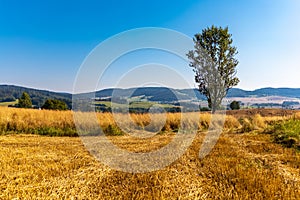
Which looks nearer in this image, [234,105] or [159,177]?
[159,177]

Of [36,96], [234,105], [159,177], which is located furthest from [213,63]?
[36,96]

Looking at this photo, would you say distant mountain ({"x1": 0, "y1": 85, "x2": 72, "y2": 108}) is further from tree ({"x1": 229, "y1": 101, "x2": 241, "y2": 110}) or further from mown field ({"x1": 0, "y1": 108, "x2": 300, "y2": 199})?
mown field ({"x1": 0, "y1": 108, "x2": 300, "y2": 199})

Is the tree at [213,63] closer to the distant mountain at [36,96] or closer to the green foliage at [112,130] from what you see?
the green foliage at [112,130]

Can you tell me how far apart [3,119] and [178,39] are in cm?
916

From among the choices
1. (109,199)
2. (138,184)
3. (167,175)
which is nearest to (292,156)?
(167,175)

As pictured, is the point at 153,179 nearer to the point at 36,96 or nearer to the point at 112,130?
the point at 112,130

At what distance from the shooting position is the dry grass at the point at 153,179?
340cm

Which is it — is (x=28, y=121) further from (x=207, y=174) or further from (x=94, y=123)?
(x=207, y=174)

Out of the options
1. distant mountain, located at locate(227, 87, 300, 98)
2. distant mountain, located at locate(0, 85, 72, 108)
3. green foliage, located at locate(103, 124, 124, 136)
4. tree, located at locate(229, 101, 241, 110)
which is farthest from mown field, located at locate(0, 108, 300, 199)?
distant mountain, located at locate(227, 87, 300, 98)

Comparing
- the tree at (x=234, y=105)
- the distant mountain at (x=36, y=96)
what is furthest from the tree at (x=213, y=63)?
the distant mountain at (x=36, y=96)

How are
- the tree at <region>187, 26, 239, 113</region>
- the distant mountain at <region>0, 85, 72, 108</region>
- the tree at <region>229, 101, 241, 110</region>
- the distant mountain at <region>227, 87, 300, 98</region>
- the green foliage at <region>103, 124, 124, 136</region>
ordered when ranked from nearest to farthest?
the green foliage at <region>103, 124, 124, 136</region> → the tree at <region>187, 26, 239, 113</region> → the tree at <region>229, 101, 241, 110</region> → the distant mountain at <region>0, 85, 72, 108</region> → the distant mountain at <region>227, 87, 300, 98</region>

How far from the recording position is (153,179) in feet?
13.1

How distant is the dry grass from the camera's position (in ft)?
11.2

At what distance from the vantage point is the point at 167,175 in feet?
13.9
